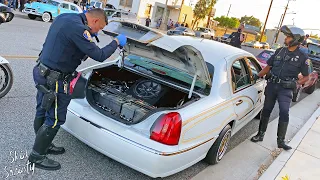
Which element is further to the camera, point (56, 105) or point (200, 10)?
point (200, 10)

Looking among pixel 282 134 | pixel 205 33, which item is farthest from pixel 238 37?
pixel 205 33

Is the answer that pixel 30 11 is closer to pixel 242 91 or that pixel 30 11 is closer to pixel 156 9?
pixel 242 91

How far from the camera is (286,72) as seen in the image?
191 inches

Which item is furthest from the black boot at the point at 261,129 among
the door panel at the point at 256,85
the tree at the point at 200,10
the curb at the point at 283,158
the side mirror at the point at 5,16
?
the tree at the point at 200,10

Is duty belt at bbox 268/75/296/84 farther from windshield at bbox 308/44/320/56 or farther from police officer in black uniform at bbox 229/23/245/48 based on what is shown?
windshield at bbox 308/44/320/56

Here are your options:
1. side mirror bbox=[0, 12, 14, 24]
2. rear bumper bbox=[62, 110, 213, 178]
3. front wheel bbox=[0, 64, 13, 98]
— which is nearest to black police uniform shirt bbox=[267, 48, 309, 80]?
rear bumper bbox=[62, 110, 213, 178]

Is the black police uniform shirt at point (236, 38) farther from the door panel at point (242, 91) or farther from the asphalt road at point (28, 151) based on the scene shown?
the asphalt road at point (28, 151)

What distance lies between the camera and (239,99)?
4.30 meters

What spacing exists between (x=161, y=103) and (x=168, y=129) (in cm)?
102

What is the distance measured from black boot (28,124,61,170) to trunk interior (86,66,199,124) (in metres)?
0.59

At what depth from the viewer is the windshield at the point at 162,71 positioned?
3842 mm

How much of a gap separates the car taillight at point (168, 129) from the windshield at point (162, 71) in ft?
2.67

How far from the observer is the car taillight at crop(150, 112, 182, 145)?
3.06m

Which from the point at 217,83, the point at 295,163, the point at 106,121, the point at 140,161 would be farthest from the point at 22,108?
the point at 295,163
